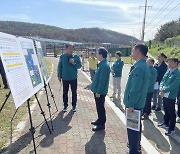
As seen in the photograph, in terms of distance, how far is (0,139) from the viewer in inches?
201

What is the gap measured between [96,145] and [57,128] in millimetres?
1281

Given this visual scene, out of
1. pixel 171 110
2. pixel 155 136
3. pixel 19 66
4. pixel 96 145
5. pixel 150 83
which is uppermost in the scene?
pixel 19 66

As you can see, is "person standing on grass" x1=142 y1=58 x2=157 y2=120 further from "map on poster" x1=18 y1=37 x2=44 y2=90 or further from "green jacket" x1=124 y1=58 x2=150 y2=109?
"map on poster" x1=18 y1=37 x2=44 y2=90

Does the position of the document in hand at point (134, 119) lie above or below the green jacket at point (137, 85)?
below

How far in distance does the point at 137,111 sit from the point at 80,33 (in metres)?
103

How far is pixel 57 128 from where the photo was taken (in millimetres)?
5988

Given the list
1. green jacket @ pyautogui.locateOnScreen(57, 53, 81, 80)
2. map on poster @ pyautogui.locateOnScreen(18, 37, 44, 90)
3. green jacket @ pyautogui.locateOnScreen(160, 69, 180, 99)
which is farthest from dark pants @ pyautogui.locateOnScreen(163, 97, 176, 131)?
map on poster @ pyautogui.locateOnScreen(18, 37, 44, 90)

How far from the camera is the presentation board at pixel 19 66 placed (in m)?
3.72

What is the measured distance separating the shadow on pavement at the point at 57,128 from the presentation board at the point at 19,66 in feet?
3.69

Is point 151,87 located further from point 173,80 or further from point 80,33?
point 80,33

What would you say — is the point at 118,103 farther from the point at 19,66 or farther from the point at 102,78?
the point at 19,66

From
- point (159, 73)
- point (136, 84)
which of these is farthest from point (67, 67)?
point (136, 84)

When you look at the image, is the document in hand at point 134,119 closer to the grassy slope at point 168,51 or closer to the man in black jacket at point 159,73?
the man in black jacket at point 159,73

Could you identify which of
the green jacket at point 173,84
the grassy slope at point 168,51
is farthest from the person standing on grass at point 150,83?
the grassy slope at point 168,51
